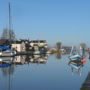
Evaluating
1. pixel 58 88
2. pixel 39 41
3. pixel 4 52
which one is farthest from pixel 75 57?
pixel 39 41

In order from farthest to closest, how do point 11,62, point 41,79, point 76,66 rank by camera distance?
point 11,62
point 76,66
point 41,79

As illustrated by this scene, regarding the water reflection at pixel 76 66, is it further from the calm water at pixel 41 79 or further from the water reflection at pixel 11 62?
the water reflection at pixel 11 62

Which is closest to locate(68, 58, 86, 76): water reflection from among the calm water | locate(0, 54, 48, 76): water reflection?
the calm water

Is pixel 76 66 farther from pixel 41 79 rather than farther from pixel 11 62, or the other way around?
pixel 41 79

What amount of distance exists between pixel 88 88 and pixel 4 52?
6923 centimetres

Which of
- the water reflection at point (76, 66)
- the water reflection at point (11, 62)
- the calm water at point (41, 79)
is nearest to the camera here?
the calm water at point (41, 79)

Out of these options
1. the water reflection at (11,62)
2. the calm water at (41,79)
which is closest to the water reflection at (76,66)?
the calm water at (41,79)

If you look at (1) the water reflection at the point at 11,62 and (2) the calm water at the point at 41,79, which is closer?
(2) the calm water at the point at 41,79

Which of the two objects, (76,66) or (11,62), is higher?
(76,66)

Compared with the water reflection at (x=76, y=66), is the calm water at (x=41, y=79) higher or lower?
higher

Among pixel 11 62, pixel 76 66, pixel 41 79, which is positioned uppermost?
pixel 41 79

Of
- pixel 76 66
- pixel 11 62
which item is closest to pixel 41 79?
pixel 76 66

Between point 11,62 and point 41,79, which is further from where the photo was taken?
point 11,62

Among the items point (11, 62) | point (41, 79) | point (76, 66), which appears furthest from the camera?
point (11, 62)
